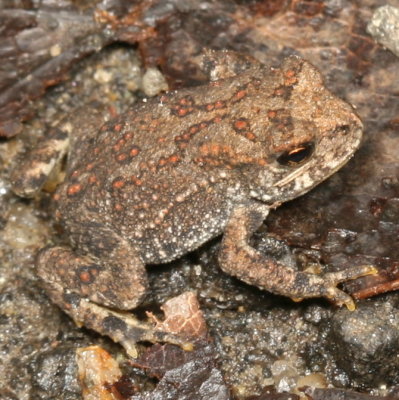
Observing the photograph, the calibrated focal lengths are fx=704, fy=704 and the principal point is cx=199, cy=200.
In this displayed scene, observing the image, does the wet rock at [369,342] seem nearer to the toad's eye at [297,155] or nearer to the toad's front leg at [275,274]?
the toad's front leg at [275,274]

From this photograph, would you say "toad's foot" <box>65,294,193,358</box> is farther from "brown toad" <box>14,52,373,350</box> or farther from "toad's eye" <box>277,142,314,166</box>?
"toad's eye" <box>277,142,314,166</box>

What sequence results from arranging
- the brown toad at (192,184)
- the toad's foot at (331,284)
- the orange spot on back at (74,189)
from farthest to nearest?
the orange spot on back at (74,189) → the toad's foot at (331,284) → the brown toad at (192,184)

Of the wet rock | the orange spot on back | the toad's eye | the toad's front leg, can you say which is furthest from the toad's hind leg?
the toad's eye

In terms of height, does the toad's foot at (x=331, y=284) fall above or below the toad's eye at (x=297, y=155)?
below

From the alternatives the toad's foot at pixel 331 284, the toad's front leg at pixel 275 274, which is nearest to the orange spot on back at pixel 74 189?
the toad's front leg at pixel 275 274

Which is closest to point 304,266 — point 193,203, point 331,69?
point 193,203

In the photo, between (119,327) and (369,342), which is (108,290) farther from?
(369,342)

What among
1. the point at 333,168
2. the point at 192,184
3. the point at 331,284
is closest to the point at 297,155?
the point at 333,168
